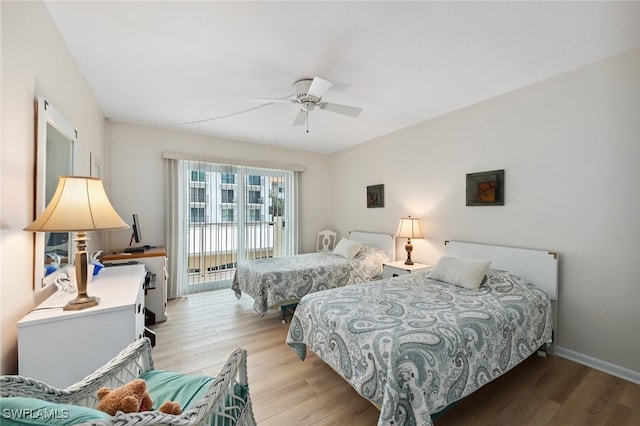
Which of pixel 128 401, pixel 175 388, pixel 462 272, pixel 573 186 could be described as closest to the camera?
pixel 128 401

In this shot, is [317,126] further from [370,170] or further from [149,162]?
[149,162]

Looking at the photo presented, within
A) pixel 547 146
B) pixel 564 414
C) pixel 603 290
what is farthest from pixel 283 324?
pixel 547 146

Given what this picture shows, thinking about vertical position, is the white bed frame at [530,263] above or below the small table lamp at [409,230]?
below

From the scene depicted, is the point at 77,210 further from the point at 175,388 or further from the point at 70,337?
the point at 175,388

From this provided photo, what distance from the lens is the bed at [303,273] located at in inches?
119

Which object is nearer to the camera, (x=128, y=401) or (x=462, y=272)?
(x=128, y=401)

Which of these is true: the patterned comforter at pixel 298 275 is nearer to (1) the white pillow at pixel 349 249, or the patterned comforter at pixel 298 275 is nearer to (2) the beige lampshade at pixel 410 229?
(1) the white pillow at pixel 349 249

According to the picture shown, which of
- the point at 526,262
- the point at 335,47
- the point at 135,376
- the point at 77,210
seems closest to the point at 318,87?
the point at 335,47

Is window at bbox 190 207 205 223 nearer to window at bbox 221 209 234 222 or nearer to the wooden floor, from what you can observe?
window at bbox 221 209 234 222

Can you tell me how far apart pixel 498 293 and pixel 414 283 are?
69 cm

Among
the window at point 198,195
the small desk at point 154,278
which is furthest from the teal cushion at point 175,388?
the window at point 198,195

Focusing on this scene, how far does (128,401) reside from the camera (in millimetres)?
832

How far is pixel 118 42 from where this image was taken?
1.90m

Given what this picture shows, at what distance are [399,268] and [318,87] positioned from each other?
2.40 meters
